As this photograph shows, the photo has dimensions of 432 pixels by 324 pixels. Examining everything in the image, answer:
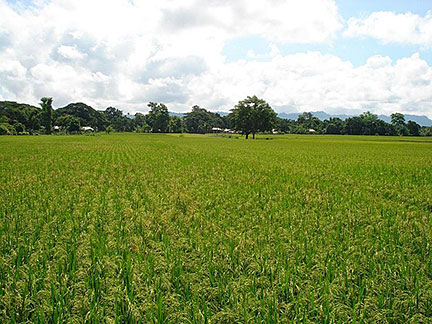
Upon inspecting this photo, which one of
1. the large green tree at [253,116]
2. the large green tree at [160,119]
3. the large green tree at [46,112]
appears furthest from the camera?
the large green tree at [160,119]

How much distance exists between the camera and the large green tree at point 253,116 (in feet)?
263

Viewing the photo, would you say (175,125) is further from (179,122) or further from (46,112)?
(46,112)

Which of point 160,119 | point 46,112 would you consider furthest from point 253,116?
point 46,112

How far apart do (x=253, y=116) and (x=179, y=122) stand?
60959 millimetres

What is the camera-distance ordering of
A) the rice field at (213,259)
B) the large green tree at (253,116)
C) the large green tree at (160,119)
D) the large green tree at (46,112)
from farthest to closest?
the large green tree at (160,119) < the large green tree at (46,112) < the large green tree at (253,116) < the rice field at (213,259)

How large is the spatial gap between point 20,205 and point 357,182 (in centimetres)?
1280

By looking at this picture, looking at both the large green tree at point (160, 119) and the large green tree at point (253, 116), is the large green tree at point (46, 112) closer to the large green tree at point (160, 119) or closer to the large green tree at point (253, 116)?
the large green tree at point (160, 119)

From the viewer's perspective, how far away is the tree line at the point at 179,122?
81.9 meters

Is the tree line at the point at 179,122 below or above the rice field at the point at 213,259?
above

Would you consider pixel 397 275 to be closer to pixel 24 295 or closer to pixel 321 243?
pixel 321 243

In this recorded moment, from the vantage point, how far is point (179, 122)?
13450 cm

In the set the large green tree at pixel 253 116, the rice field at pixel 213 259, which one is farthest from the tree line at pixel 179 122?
the rice field at pixel 213 259

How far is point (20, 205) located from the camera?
309 inches

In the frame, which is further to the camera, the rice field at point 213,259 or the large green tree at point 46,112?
the large green tree at point 46,112
